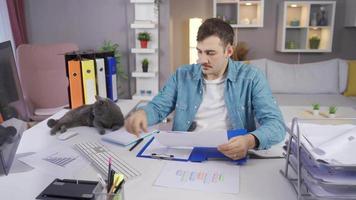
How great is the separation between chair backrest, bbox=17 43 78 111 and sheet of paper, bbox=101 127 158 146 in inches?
61.2

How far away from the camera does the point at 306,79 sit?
12.4 ft

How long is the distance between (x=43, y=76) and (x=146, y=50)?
1029 mm

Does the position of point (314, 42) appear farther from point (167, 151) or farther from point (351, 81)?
point (167, 151)

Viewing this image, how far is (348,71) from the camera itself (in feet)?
12.3

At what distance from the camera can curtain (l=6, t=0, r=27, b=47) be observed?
3.07 metres

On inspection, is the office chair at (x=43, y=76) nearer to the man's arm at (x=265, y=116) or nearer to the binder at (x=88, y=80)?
the binder at (x=88, y=80)

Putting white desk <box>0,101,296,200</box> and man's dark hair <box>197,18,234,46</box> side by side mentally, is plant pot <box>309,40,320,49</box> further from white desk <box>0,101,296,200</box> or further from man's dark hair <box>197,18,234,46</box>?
white desk <box>0,101,296,200</box>

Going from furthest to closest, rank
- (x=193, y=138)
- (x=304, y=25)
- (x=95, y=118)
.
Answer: (x=304, y=25), (x=95, y=118), (x=193, y=138)

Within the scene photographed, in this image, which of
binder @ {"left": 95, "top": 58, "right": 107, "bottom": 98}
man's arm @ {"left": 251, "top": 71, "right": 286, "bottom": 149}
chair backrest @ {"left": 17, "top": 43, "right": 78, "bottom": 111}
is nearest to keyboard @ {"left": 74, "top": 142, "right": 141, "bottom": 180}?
man's arm @ {"left": 251, "top": 71, "right": 286, "bottom": 149}

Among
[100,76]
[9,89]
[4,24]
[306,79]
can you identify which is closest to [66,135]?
[9,89]

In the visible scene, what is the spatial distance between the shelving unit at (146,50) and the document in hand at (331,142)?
2.26 meters

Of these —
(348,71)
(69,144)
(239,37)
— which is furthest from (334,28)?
(69,144)

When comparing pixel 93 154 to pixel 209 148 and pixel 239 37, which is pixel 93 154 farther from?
pixel 239 37

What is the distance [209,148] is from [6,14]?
9.46 feet
